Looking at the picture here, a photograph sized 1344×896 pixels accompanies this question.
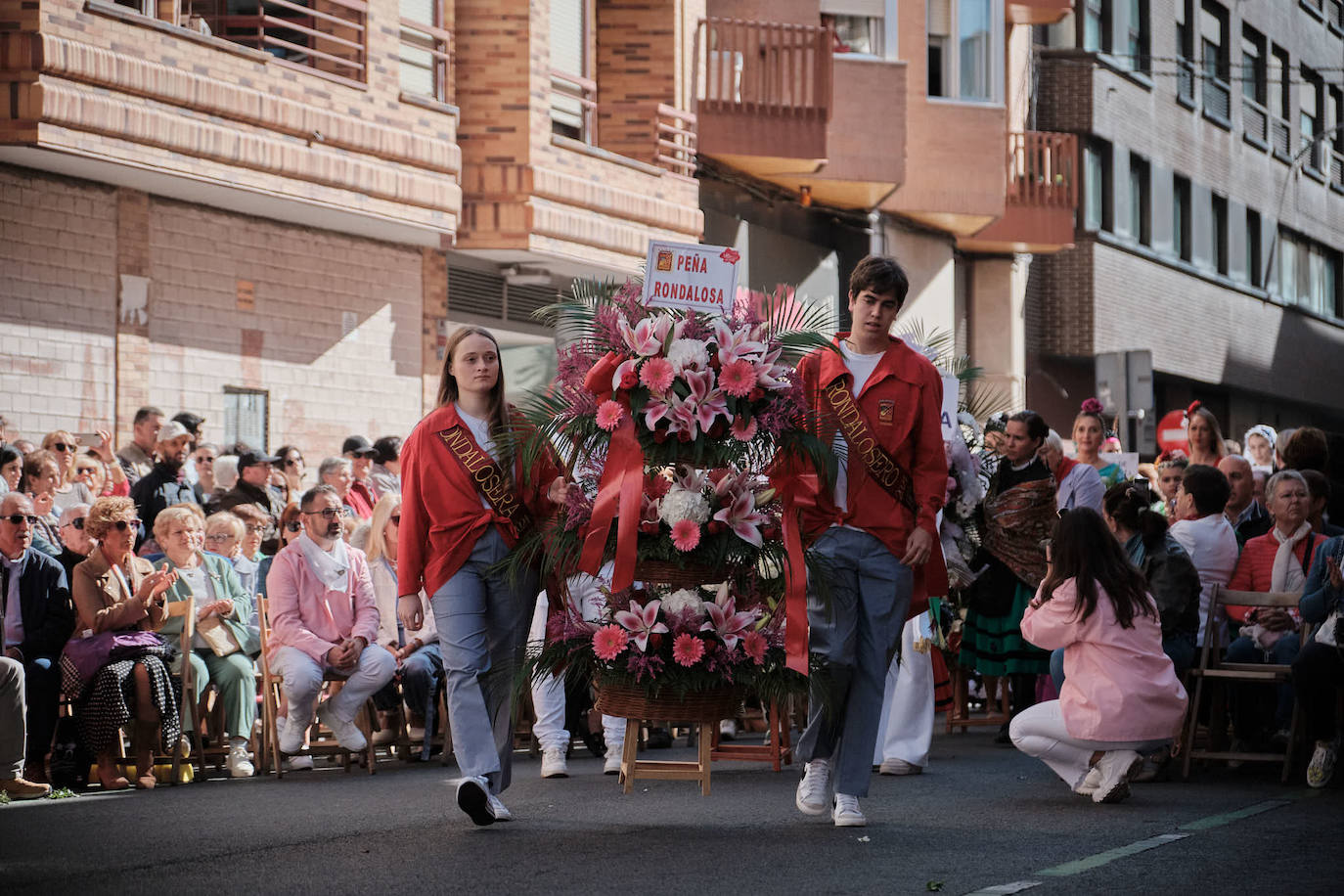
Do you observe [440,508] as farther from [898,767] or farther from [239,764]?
[239,764]

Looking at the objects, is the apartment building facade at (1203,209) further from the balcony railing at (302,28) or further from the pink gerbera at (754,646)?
the pink gerbera at (754,646)

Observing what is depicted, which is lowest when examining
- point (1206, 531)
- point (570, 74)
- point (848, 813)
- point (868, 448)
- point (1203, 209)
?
point (848, 813)

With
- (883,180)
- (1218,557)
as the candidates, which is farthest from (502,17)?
(1218,557)

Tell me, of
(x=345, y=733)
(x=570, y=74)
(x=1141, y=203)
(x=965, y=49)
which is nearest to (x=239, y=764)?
(x=345, y=733)

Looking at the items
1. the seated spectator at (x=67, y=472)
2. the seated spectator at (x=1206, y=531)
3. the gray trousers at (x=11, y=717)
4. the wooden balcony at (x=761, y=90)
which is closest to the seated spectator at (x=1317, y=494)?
the seated spectator at (x=1206, y=531)

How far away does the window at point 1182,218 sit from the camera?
40.8m

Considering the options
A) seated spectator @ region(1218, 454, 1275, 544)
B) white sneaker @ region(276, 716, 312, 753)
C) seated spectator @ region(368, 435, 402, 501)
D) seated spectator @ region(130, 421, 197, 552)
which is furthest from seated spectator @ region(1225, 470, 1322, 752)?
seated spectator @ region(130, 421, 197, 552)

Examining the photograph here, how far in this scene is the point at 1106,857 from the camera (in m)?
8.20

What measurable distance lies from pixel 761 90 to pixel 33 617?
1534cm

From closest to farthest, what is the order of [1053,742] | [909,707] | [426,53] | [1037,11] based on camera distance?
1. [1053,742]
2. [909,707]
3. [426,53]
4. [1037,11]

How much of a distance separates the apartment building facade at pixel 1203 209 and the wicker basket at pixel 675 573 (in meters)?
23.1

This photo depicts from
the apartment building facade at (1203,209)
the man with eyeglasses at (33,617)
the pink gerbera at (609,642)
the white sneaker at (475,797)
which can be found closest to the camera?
the white sneaker at (475,797)

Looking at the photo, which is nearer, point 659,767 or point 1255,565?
point 659,767

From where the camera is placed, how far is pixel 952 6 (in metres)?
29.8
